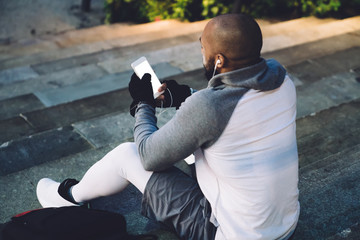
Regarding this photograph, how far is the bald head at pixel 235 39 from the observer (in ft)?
6.03

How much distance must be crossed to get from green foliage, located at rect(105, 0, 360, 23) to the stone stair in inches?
11.8

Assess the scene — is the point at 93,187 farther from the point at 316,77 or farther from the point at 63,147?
the point at 316,77

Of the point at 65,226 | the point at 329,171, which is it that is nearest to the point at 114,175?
the point at 65,226

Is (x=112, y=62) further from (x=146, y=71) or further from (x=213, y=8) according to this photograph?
(x=146, y=71)

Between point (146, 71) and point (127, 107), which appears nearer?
point (146, 71)

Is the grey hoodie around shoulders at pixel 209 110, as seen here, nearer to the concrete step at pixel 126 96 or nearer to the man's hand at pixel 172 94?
the man's hand at pixel 172 94

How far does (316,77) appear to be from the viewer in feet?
14.7

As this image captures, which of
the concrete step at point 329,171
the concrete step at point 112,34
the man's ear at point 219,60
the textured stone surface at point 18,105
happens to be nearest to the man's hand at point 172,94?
the man's ear at point 219,60

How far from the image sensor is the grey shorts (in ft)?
7.09

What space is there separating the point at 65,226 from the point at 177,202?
54cm

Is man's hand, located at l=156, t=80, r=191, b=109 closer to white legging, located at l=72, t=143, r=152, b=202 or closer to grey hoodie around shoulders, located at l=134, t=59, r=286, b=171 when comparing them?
white legging, located at l=72, t=143, r=152, b=202

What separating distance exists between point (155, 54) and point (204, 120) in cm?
423

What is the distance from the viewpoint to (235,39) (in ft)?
6.06

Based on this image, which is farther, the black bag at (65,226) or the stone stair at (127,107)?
the stone stair at (127,107)
